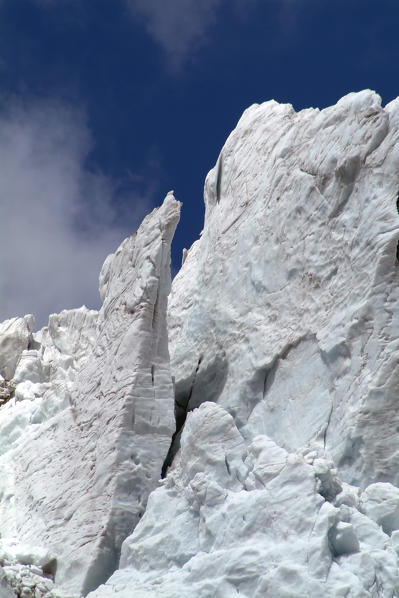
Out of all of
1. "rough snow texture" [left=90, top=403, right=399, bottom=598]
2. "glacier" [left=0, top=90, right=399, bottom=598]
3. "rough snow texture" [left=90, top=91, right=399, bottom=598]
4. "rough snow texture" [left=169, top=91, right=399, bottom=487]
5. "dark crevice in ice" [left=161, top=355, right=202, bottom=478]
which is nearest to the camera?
"rough snow texture" [left=90, top=403, right=399, bottom=598]

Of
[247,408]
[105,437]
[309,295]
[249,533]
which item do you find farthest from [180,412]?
[249,533]

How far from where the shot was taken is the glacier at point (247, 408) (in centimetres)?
1128

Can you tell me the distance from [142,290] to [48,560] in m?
5.68

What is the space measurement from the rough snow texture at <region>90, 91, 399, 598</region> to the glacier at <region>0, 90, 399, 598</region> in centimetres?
3

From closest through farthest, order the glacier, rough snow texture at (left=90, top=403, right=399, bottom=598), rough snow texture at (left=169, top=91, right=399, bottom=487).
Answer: rough snow texture at (left=90, top=403, right=399, bottom=598)
the glacier
rough snow texture at (left=169, top=91, right=399, bottom=487)

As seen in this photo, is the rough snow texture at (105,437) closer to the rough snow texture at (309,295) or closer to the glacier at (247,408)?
the glacier at (247,408)

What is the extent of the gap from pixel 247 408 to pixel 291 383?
1.20 m

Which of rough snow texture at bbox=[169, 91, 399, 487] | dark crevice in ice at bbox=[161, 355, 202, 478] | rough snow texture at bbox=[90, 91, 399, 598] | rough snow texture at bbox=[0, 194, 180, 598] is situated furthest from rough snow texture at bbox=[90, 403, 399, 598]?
dark crevice in ice at bbox=[161, 355, 202, 478]

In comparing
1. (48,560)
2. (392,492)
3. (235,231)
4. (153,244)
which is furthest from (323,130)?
(48,560)

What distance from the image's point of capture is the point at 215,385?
17.3m

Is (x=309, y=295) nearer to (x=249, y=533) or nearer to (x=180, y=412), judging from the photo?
(x=180, y=412)

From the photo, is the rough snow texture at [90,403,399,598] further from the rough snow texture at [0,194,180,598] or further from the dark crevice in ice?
the dark crevice in ice

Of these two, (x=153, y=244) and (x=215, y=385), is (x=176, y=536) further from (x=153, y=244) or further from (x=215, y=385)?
(x=153, y=244)

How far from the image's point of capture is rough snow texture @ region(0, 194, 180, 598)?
14.3 meters
